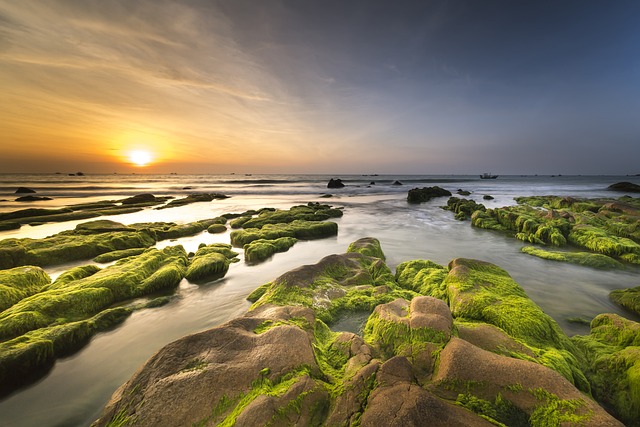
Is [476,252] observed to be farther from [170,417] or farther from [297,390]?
[170,417]

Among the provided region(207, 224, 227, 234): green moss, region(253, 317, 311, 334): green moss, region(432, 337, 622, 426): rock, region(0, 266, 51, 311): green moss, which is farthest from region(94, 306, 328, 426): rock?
region(207, 224, 227, 234): green moss

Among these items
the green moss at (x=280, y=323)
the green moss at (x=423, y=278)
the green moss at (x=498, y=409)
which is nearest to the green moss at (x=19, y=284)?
the green moss at (x=280, y=323)

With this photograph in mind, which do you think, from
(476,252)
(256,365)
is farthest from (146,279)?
(476,252)

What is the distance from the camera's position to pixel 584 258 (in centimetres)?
1056

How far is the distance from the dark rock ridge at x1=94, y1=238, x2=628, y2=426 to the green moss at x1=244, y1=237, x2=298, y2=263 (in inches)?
252

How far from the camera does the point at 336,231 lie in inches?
657

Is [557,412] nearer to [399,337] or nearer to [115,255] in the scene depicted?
[399,337]

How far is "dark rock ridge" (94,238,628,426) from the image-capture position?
2.88 metres

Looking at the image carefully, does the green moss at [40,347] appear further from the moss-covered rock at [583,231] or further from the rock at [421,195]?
the rock at [421,195]

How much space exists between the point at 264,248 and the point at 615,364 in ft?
35.1

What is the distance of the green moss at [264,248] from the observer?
11.4 m

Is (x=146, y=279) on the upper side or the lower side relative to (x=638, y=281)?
upper

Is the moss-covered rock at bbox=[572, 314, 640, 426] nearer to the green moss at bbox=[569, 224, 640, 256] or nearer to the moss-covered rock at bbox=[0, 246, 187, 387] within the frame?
the green moss at bbox=[569, 224, 640, 256]

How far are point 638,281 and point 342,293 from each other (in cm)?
1065
